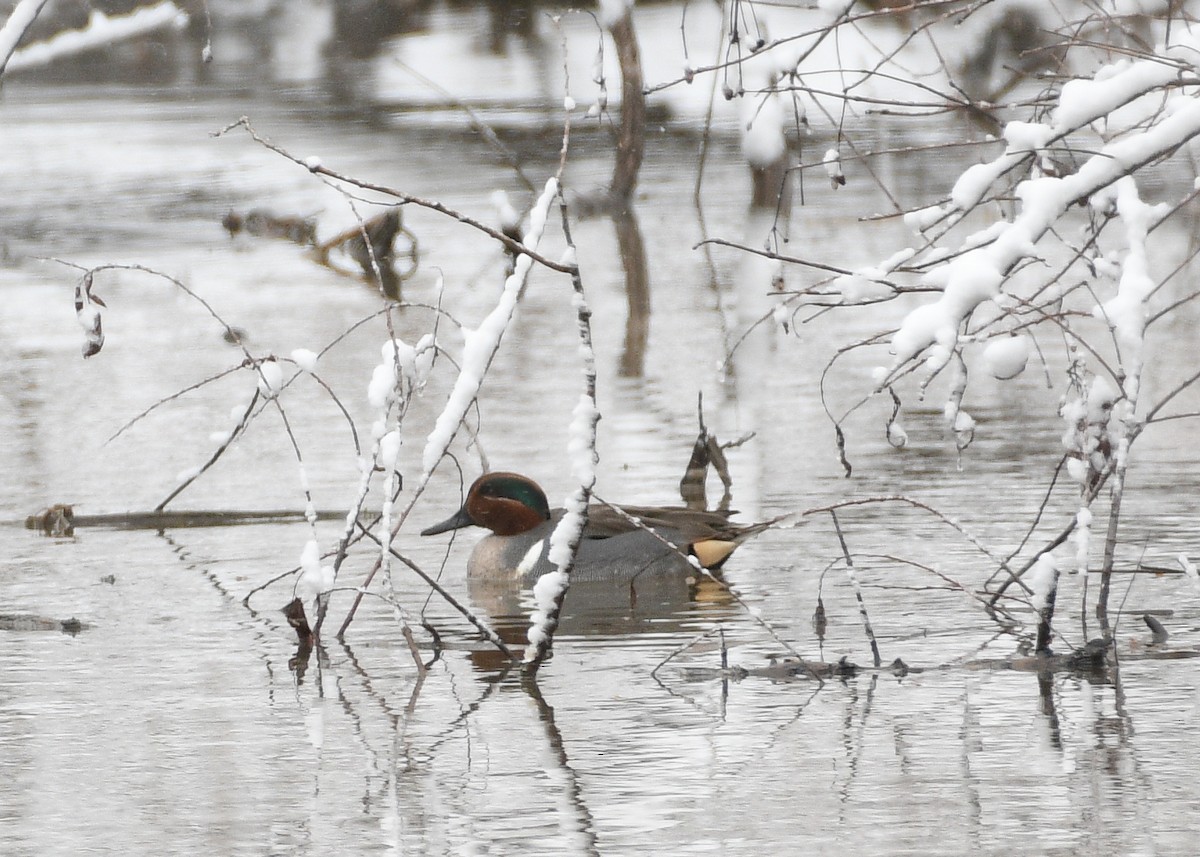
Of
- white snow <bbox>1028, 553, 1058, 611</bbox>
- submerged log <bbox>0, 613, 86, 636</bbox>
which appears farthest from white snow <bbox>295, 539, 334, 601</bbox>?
white snow <bbox>1028, 553, 1058, 611</bbox>

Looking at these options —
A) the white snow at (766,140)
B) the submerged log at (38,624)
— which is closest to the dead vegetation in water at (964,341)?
the submerged log at (38,624)

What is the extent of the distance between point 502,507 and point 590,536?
0.42m

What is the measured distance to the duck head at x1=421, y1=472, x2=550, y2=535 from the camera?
9445mm

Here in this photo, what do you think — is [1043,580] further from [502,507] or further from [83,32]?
[83,32]

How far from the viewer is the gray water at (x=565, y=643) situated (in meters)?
5.67

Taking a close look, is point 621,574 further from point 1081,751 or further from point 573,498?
point 1081,751

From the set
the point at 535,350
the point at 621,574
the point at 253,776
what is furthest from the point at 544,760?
the point at 535,350

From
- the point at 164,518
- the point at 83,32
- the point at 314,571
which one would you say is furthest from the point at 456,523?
the point at 83,32

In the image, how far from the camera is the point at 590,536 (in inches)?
366

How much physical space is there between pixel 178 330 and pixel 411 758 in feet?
33.9

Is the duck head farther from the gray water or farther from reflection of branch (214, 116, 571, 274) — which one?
reflection of branch (214, 116, 571, 274)

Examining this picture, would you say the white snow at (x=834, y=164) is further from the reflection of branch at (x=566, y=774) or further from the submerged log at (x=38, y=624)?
the submerged log at (x=38, y=624)

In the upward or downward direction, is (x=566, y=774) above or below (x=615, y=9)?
below

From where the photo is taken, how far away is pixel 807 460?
10961mm
